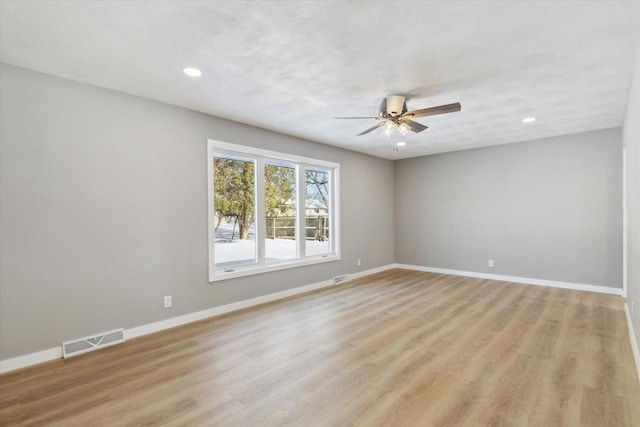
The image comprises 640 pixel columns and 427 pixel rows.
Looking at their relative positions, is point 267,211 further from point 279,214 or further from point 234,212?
point 234,212

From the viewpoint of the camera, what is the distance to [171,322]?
362cm

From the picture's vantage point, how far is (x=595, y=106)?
3.79 metres

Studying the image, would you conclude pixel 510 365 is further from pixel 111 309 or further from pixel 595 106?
pixel 111 309

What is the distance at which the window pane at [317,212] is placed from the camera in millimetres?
5570

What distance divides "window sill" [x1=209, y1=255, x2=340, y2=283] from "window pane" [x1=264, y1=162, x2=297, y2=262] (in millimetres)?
176

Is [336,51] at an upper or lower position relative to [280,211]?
upper

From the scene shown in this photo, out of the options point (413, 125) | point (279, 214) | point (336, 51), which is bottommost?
point (279, 214)

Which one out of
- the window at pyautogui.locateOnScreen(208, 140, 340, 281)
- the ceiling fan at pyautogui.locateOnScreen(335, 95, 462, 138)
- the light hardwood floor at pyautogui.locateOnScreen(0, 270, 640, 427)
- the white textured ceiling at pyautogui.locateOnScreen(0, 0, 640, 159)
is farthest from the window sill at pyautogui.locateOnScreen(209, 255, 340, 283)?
the ceiling fan at pyautogui.locateOnScreen(335, 95, 462, 138)

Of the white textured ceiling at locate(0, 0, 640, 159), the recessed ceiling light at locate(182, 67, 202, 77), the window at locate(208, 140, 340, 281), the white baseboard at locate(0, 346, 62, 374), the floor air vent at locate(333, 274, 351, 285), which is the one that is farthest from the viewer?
the floor air vent at locate(333, 274, 351, 285)

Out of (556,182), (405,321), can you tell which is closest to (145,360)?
(405,321)

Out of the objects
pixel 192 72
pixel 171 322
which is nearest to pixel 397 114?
pixel 192 72

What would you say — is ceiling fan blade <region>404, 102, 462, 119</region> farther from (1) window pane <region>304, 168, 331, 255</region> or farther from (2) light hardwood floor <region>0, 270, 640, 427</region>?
(1) window pane <region>304, 168, 331, 255</region>

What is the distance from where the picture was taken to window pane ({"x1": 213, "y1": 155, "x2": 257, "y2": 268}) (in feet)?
13.9

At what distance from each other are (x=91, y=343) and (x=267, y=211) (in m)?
2.68
